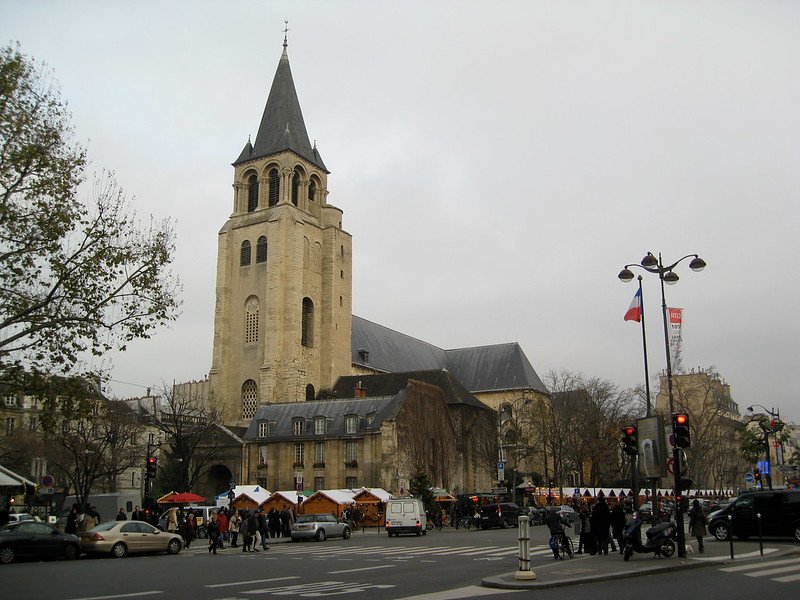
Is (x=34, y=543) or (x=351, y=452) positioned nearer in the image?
(x=34, y=543)

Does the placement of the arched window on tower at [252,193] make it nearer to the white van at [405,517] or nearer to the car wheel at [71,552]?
the white van at [405,517]

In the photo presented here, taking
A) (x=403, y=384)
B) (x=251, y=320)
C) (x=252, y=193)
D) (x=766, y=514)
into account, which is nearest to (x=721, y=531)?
(x=766, y=514)

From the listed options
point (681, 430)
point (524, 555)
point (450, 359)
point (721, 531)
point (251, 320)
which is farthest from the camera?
point (450, 359)

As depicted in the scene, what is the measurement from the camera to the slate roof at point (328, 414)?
5538cm

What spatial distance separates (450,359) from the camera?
94312 mm

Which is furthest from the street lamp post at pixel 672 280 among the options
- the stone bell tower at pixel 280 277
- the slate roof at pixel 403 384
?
the stone bell tower at pixel 280 277

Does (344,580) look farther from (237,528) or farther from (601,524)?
(237,528)

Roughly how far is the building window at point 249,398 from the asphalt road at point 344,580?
1981 inches

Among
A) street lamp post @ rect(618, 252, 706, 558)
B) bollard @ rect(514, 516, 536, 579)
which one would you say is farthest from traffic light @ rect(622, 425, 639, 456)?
bollard @ rect(514, 516, 536, 579)

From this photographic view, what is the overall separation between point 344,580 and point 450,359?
260 feet

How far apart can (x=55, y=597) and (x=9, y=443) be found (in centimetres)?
5955

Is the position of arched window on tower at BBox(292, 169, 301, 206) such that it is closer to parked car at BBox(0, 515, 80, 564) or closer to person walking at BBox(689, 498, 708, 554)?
parked car at BBox(0, 515, 80, 564)

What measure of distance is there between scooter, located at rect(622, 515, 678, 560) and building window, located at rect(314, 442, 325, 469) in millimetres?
39284

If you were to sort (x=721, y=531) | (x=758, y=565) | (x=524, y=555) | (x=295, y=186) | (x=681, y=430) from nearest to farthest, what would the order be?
(x=524, y=555) < (x=758, y=565) < (x=681, y=430) < (x=721, y=531) < (x=295, y=186)
